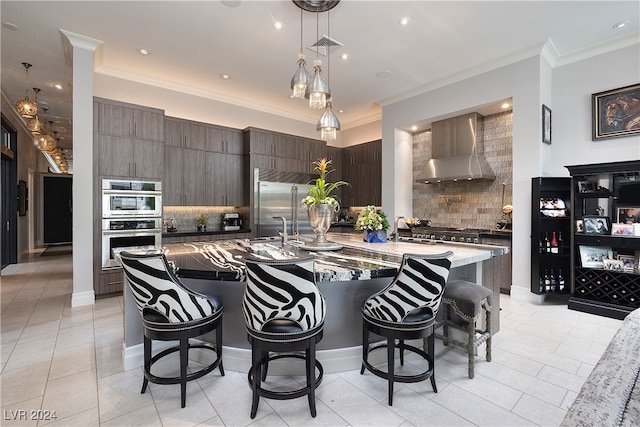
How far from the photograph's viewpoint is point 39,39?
374 cm

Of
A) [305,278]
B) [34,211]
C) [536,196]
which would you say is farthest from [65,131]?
[536,196]

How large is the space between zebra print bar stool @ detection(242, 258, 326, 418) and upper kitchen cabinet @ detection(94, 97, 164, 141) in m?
3.85

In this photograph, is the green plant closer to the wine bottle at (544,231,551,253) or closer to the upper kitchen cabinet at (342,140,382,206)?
the wine bottle at (544,231,551,253)

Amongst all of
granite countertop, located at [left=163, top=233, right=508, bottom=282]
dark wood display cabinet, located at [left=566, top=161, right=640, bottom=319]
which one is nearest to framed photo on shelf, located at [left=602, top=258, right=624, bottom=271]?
dark wood display cabinet, located at [left=566, top=161, right=640, bottom=319]

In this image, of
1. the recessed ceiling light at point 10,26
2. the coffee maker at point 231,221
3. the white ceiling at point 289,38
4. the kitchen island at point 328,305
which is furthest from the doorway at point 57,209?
the kitchen island at point 328,305

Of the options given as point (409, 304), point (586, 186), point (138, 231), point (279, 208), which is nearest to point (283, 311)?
point (409, 304)

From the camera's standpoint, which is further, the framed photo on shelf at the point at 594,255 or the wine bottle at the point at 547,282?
the wine bottle at the point at 547,282

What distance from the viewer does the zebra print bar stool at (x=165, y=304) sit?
174cm

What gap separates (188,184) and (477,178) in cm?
487

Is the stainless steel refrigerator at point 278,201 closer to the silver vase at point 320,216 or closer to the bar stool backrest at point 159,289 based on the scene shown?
the silver vase at point 320,216

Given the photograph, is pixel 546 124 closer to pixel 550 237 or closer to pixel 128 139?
pixel 550 237

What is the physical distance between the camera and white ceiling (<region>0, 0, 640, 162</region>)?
3201 mm

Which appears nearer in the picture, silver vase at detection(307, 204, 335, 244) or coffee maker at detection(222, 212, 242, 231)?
silver vase at detection(307, 204, 335, 244)

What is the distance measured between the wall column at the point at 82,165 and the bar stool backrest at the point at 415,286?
13.0ft
